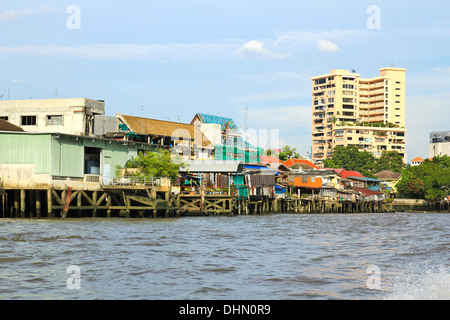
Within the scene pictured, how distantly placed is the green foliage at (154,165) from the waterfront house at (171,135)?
1283cm

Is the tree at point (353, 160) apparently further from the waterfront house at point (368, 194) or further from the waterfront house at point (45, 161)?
the waterfront house at point (45, 161)

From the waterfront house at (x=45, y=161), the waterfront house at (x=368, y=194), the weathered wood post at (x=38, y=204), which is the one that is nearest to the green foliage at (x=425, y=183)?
the waterfront house at (x=368, y=194)

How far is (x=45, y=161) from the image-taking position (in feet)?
124

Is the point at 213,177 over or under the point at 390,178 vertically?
under

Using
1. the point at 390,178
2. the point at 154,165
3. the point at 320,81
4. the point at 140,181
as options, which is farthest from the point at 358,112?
the point at 140,181

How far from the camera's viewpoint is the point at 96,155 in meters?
43.2

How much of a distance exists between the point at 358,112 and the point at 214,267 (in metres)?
149

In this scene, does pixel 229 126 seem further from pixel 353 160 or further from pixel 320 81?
pixel 320 81

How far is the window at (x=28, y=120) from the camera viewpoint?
159 feet

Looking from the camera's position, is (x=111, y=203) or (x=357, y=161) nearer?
(x=111, y=203)

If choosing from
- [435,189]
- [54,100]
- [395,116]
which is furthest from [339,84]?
[54,100]

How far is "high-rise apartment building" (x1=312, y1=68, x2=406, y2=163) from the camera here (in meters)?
146

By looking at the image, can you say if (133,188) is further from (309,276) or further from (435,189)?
(435,189)
